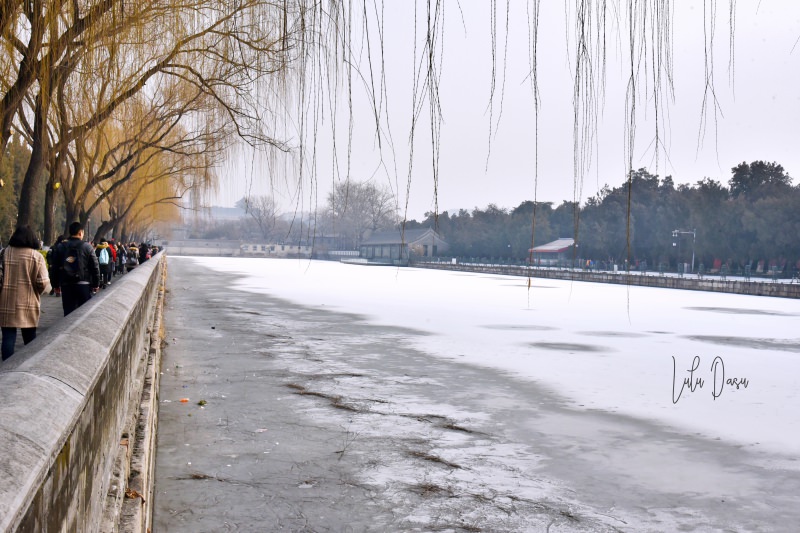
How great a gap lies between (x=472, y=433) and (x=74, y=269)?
5.68 metres

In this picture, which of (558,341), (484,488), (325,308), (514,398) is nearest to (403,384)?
(514,398)

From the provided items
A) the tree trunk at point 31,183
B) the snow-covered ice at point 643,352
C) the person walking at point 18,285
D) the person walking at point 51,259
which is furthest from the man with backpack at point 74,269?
the snow-covered ice at point 643,352

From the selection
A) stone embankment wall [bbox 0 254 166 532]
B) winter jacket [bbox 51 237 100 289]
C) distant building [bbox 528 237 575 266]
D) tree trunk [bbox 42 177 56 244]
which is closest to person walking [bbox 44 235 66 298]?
winter jacket [bbox 51 237 100 289]

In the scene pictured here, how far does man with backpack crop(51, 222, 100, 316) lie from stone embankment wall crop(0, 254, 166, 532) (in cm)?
759

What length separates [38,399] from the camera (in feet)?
5.08

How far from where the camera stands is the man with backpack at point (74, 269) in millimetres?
10898

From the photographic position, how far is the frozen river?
602cm

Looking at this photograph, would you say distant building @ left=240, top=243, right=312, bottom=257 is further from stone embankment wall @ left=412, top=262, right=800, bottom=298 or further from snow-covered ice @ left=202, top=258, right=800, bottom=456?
snow-covered ice @ left=202, top=258, right=800, bottom=456

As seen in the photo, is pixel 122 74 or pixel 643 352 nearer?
pixel 122 74

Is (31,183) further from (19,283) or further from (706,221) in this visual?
(706,221)

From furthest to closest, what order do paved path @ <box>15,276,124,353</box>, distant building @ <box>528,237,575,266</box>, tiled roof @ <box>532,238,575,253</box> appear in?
tiled roof @ <box>532,238,575,253</box> < distant building @ <box>528,237,575,266</box> < paved path @ <box>15,276,124,353</box>

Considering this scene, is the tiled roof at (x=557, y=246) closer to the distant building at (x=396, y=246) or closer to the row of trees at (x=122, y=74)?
the distant building at (x=396, y=246)

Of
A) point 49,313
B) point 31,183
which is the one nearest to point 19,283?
point 31,183

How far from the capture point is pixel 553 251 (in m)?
95.8
